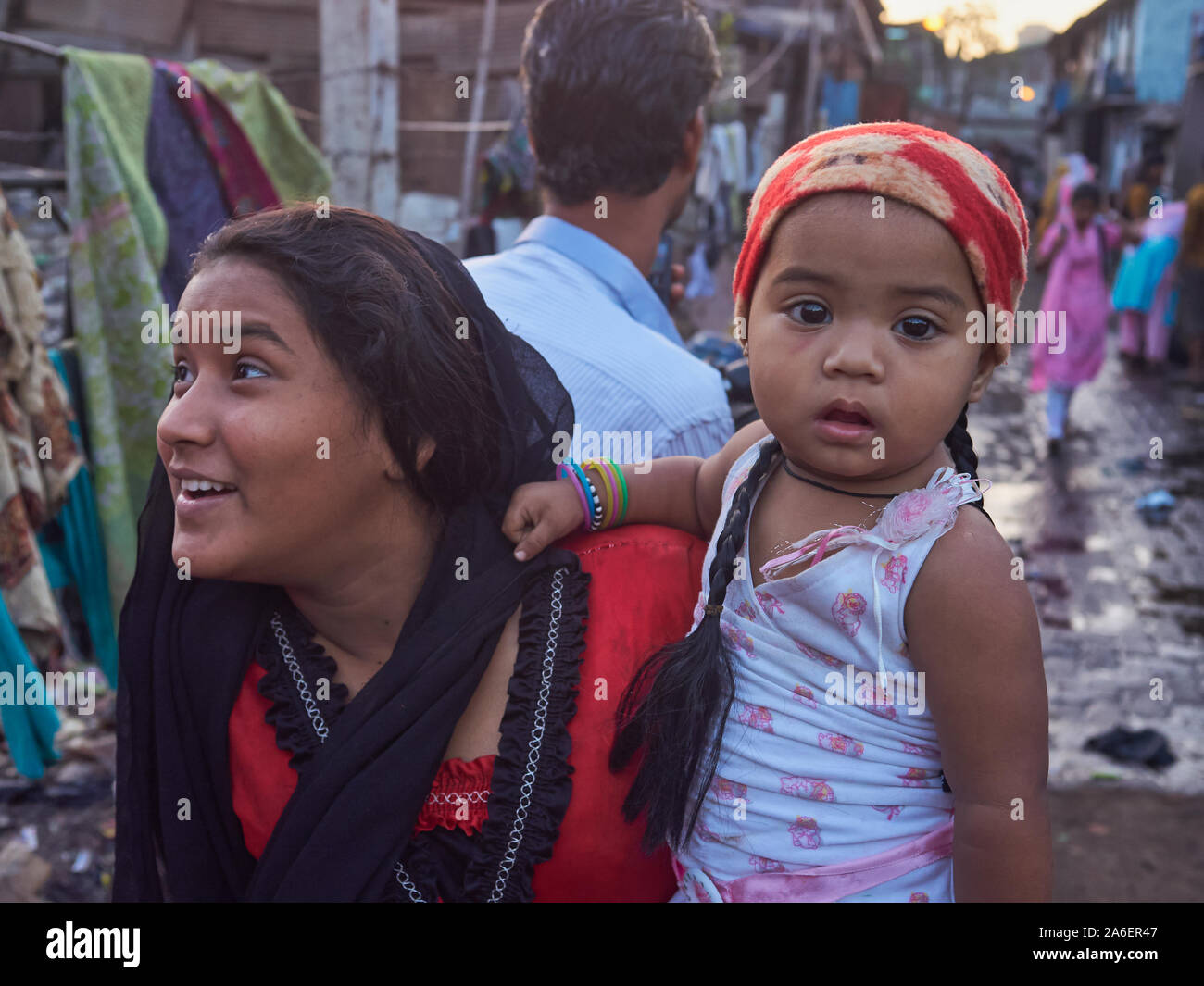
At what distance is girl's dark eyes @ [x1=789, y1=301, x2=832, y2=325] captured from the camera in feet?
4.94

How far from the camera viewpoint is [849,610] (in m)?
1.52

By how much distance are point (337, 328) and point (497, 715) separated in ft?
2.20

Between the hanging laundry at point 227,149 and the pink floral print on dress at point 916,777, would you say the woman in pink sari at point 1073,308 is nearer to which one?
the hanging laundry at point 227,149

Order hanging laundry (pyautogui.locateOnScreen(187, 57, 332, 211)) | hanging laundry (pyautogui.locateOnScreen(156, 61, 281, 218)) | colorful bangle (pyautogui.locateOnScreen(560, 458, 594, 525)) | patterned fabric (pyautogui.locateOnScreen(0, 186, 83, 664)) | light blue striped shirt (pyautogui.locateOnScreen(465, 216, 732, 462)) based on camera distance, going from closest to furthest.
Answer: colorful bangle (pyautogui.locateOnScreen(560, 458, 594, 525))
light blue striped shirt (pyautogui.locateOnScreen(465, 216, 732, 462))
patterned fabric (pyautogui.locateOnScreen(0, 186, 83, 664))
hanging laundry (pyautogui.locateOnScreen(156, 61, 281, 218))
hanging laundry (pyautogui.locateOnScreen(187, 57, 332, 211))

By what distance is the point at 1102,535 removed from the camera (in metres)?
7.53

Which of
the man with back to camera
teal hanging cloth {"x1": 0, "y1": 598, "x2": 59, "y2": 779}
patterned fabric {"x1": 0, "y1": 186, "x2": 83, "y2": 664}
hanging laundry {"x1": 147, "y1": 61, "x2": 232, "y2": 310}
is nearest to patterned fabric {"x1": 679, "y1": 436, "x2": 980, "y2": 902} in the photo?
the man with back to camera

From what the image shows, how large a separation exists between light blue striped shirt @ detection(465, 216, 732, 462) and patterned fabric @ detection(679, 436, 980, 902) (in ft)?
2.35

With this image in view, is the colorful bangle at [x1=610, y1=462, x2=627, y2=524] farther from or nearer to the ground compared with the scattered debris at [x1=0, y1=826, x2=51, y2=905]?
farther from the ground

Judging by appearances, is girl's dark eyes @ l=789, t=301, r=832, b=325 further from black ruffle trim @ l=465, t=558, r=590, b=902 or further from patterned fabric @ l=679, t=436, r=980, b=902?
black ruffle trim @ l=465, t=558, r=590, b=902

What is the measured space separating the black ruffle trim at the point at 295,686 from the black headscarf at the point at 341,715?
31 mm

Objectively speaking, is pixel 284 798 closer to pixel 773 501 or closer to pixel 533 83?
pixel 773 501

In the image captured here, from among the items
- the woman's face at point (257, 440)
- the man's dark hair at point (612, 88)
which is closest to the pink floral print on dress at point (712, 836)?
the woman's face at point (257, 440)
